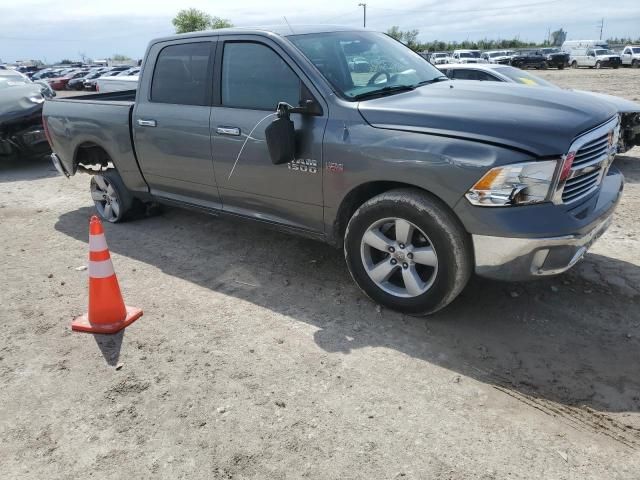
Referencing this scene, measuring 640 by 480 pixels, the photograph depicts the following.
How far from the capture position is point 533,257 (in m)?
3.07

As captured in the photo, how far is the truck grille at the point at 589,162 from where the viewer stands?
Answer: 308cm

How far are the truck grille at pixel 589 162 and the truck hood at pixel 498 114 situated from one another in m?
0.07

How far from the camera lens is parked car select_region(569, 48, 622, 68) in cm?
3862

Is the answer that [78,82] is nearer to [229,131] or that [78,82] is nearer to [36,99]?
[36,99]

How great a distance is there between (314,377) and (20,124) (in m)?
8.19

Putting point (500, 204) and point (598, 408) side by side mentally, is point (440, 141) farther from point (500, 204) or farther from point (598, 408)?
point (598, 408)

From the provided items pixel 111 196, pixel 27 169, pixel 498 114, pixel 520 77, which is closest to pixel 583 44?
pixel 520 77

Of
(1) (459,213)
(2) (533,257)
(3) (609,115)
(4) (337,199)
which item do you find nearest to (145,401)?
(4) (337,199)

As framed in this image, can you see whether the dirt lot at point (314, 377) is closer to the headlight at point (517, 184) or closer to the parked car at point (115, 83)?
the headlight at point (517, 184)

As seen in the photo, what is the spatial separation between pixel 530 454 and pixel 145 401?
6.42 ft

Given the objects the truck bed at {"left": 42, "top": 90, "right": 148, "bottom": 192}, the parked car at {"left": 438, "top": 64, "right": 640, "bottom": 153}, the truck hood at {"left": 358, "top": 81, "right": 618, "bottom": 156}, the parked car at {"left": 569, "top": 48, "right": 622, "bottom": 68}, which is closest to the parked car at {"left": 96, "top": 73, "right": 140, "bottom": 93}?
the truck bed at {"left": 42, "top": 90, "right": 148, "bottom": 192}

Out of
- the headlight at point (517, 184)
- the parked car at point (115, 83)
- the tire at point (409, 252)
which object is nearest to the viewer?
the headlight at point (517, 184)

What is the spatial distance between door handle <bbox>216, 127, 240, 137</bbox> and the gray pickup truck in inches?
1.0

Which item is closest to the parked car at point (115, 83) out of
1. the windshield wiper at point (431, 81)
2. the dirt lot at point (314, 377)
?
the dirt lot at point (314, 377)
